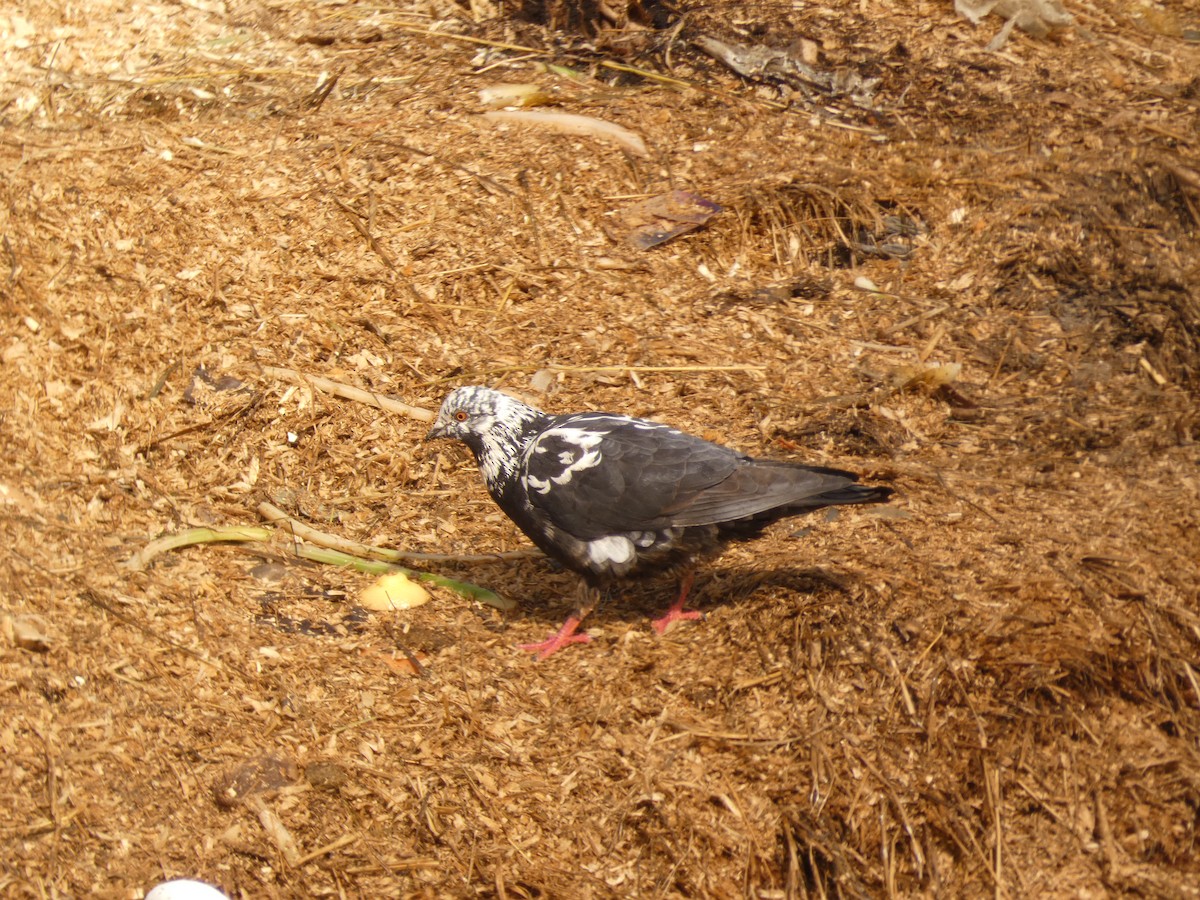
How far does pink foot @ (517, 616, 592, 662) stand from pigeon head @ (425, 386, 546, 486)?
0.70m

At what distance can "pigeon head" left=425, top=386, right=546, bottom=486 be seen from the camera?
16.6 feet

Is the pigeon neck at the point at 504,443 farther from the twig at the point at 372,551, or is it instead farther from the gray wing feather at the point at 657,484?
the twig at the point at 372,551

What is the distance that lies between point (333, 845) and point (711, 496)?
76.1 inches

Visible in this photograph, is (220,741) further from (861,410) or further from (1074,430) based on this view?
(1074,430)

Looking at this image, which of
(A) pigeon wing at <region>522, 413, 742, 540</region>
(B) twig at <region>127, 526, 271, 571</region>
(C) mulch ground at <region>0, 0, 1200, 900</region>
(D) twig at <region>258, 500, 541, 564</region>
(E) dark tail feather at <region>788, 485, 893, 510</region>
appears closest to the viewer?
(C) mulch ground at <region>0, 0, 1200, 900</region>

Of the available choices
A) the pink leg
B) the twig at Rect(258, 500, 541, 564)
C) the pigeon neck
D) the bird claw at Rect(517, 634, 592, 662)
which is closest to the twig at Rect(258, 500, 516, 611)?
the twig at Rect(258, 500, 541, 564)

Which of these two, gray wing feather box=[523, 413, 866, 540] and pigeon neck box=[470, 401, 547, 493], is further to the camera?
pigeon neck box=[470, 401, 547, 493]

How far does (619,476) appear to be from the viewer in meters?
4.76

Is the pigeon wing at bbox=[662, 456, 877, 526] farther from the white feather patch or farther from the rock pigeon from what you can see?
the white feather patch

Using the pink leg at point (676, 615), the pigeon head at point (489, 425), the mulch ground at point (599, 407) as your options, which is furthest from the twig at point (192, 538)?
the pink leg at point (676, 615)

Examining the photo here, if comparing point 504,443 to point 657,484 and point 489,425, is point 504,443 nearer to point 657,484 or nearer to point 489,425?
point 489,425

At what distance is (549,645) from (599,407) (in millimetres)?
1601

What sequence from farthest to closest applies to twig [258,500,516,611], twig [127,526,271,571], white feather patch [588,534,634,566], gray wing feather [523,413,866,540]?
twig [258,500,516,611] → twig [127,526,271,571] → white feather patch [588,534,634,566] → gray wing feather [523,413,866,540]

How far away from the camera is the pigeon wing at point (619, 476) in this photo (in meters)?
4.71
